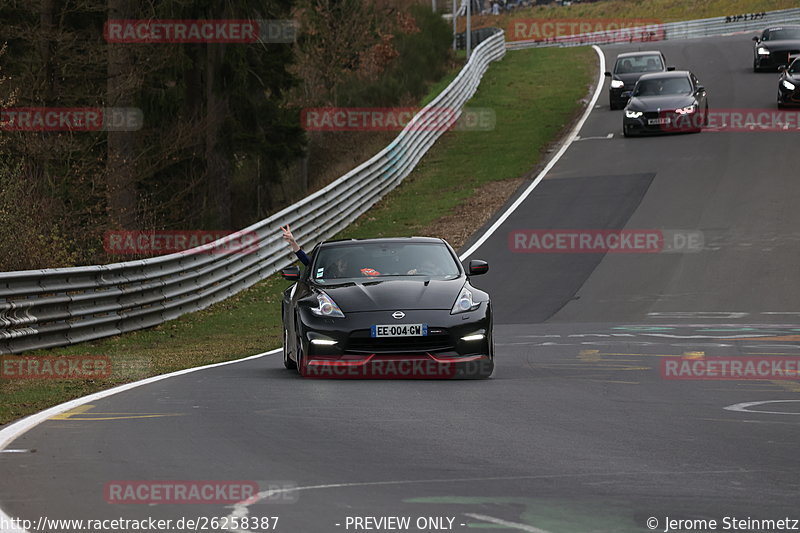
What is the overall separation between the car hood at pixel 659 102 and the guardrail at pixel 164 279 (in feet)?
21.9

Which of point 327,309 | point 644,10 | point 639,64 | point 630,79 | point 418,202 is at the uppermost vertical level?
point 644,10

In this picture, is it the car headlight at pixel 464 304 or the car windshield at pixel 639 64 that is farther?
the car windshield at pixel 639 64

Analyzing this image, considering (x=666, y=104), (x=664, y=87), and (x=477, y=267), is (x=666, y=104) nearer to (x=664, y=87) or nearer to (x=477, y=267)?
(x=664, y=87)

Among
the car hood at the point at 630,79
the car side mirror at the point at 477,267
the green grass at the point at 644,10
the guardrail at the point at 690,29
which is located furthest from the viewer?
the green grass at the point at 644,10

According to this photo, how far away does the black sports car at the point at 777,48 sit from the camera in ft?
155

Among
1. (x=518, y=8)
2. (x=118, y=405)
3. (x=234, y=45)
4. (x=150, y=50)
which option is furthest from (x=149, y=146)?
(x=518, y=8)

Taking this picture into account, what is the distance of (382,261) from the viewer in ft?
42.8

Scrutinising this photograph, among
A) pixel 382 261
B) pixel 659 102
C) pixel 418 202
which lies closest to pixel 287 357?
pixel 382 261

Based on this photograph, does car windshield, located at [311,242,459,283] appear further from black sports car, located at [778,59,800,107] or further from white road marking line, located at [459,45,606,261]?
black sports car, located at [778,59,800,107]

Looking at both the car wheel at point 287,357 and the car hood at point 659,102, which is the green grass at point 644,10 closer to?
the car hood at point 659,102

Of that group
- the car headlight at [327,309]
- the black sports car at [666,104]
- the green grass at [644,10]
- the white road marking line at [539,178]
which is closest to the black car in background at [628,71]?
the white road marking line at [539,178]

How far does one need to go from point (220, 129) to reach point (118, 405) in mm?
28392

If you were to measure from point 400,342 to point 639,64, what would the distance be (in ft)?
113

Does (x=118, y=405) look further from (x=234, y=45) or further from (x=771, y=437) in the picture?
(x=234, y=45)
